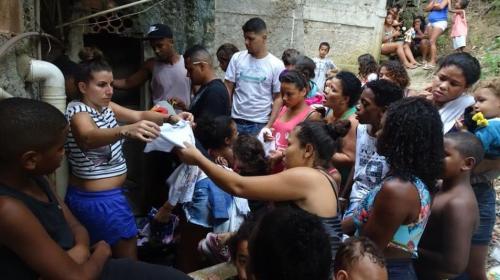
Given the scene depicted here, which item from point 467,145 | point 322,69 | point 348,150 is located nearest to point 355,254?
point 467,145

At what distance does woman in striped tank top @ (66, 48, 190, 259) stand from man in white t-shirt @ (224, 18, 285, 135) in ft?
7.25

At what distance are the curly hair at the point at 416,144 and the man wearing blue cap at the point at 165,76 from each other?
3.00m

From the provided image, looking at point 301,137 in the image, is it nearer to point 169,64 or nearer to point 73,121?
point 73,121

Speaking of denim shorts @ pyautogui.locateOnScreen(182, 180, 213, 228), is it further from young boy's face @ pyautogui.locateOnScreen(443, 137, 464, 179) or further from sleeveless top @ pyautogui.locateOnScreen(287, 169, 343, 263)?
young boy's face @ pyautogui.locateOnScreen(443, 137, 464, 179)

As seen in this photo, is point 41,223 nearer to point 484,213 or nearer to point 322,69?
point 484,213

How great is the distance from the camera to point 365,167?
126 inches

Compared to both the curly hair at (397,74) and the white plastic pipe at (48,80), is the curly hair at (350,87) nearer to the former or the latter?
Answer: the curly hair at (397,74)

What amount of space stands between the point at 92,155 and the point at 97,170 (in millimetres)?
113

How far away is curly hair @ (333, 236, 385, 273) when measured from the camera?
74.8 inches

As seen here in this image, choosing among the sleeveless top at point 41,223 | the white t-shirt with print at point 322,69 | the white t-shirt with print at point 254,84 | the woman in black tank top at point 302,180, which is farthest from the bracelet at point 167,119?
the white t-shirt with print at point 322,69

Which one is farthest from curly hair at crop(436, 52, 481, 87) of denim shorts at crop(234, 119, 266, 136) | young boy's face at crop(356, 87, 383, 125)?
denim shorts at crop(234, 119, 266, 136)

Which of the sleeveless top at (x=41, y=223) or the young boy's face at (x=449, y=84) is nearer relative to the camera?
the sleeveless top at (x=41, y=223)

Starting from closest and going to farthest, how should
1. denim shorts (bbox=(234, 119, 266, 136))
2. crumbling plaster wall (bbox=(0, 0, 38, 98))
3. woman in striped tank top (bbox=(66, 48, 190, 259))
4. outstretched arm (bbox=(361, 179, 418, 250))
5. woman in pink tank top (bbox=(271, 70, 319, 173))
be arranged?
outstretched arm (bbox=(361, 179, 418, 250)) < crumbling plaster wall (bbox=(0, 0, 38, 98)) < woman in striped tank top (bbox=(66, 48, 190, 259)) < woman in pink tank top (bbox=(271, 70, 319, 173)) < denim shorts (bbox=(234, 119, 266, 136))

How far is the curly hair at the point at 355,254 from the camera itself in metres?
1.90
